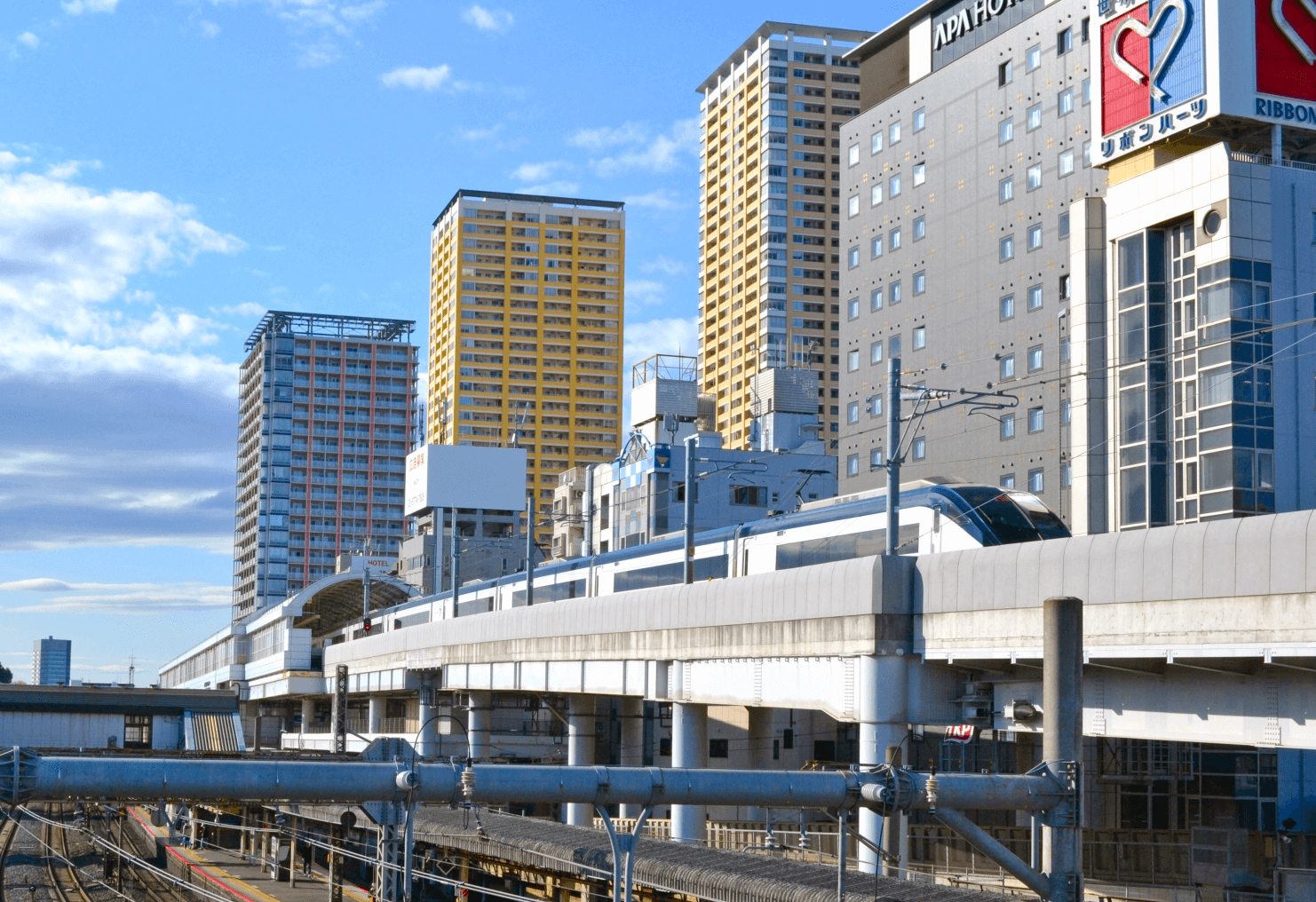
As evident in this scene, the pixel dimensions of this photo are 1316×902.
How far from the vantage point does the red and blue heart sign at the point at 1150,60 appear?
192 ft

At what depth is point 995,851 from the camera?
20.2 meters

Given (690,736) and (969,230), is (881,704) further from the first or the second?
(969,230)

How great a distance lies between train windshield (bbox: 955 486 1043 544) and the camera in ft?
129

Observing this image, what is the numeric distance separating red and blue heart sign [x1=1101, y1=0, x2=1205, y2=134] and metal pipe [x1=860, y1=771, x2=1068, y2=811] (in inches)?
1720

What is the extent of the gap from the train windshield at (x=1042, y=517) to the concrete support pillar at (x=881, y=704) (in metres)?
8.09

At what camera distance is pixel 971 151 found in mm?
84375

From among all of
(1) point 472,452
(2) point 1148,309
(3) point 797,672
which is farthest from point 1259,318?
(1) point 472,452

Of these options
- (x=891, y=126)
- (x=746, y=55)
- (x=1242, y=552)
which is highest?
(x=746, y=55)

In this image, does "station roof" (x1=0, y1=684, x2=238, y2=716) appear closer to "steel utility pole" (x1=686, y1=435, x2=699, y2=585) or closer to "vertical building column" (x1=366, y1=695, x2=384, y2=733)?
"vertical building column" (x1=366, y1=695, x2=384, y2=733)

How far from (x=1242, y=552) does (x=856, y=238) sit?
70336 mm

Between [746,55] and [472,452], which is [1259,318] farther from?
[746,55]

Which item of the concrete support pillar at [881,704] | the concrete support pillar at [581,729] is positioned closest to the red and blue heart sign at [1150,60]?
the concrete support pillar at [581,729]

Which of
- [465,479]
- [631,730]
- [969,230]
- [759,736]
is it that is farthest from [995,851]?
[465,479]

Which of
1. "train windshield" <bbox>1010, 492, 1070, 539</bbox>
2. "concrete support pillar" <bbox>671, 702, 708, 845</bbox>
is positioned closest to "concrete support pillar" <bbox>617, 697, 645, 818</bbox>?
"concrete support pillar" <bbox>671, 702, 708, 845</bbox>
